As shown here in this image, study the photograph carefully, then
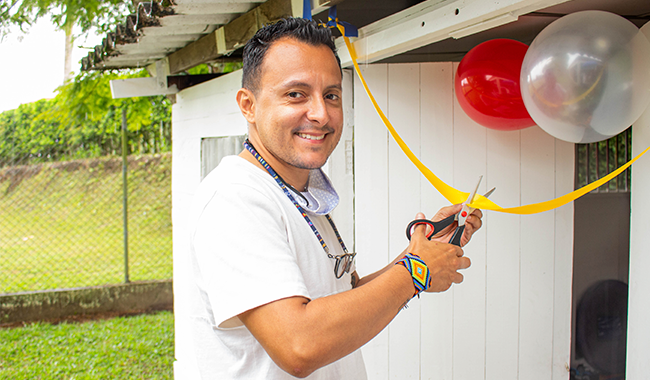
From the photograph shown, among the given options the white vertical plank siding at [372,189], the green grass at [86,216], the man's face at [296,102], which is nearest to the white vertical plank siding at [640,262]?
Result: the white vertical plank siding at [372,189]

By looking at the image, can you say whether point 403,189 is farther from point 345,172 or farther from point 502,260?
point 502,260

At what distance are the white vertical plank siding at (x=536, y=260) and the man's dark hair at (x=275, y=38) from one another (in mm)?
1677

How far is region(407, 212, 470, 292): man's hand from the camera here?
126 centimetres

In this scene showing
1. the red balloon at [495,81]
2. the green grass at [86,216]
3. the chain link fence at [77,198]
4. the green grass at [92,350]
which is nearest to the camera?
the red balloon at [495,81]

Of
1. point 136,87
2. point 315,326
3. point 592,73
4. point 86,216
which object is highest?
point 136,87

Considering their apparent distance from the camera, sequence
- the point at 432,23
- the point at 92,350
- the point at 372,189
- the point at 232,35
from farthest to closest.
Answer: the point at 92,350
the point at 232,35
the point at 372,189
the point at 432,23

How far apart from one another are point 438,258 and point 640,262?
119 cm

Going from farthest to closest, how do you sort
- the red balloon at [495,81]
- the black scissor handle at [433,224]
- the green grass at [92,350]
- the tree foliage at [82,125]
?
the tree foliage at [82,125] → the green grass at [92,350] → the red balloon at [495,81] → the black scissor handle at [433,224]

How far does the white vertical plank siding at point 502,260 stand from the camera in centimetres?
264

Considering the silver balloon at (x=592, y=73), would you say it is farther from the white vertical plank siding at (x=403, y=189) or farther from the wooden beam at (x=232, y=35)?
the wooden beam at (x=232, y=35)

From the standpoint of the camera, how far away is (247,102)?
1.42 metres

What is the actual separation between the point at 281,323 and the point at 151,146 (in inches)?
393

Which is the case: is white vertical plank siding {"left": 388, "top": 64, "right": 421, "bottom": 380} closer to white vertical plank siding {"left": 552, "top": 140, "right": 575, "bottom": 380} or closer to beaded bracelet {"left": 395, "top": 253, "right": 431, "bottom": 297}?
white vertical plank siding {"left": 552, "top": 140, "right": 575, "bottom": 380}

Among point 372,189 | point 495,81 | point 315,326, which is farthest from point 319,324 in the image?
point 372,189
